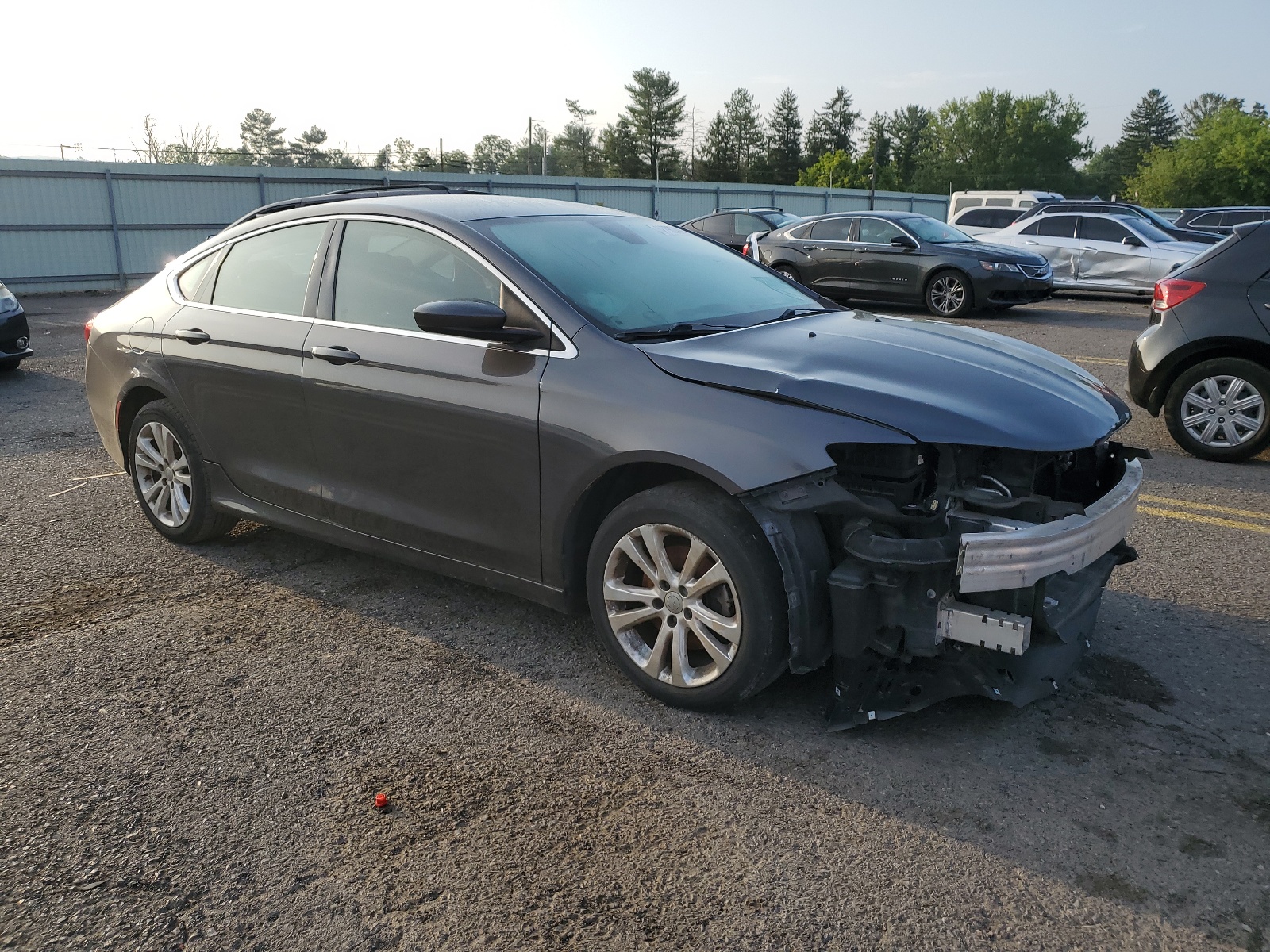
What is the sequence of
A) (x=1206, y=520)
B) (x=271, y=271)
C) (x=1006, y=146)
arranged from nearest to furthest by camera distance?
(x=271, y=271), (x=1206, y=520), (x=1006, y=146)

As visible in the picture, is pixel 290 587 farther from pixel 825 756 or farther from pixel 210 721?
pixel 825 756

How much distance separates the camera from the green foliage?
7850cm

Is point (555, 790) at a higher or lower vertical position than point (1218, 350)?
lower

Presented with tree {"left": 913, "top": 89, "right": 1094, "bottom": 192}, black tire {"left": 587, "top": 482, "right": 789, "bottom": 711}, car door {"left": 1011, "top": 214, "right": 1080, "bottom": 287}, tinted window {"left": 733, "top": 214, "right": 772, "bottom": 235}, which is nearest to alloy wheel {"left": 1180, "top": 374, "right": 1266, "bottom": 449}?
black tire {"left": 587, "top": 482, "right": 789, "bottom": 711}

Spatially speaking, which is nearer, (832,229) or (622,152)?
(832,229)

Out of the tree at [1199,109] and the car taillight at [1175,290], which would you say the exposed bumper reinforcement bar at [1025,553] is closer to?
the car taillight at [1175,290]

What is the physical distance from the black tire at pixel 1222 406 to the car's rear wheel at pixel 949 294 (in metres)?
8.39

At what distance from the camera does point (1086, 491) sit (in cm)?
370

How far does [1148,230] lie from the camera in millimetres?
17891

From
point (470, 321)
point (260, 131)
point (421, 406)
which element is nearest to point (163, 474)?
point (421, 406)

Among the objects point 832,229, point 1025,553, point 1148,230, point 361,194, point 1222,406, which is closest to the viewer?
point 1025,553

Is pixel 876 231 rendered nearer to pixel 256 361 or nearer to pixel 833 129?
pixel 256 361

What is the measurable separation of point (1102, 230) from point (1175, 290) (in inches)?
492

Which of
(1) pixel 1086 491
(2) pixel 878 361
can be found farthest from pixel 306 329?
(1) pixel 1086 491
